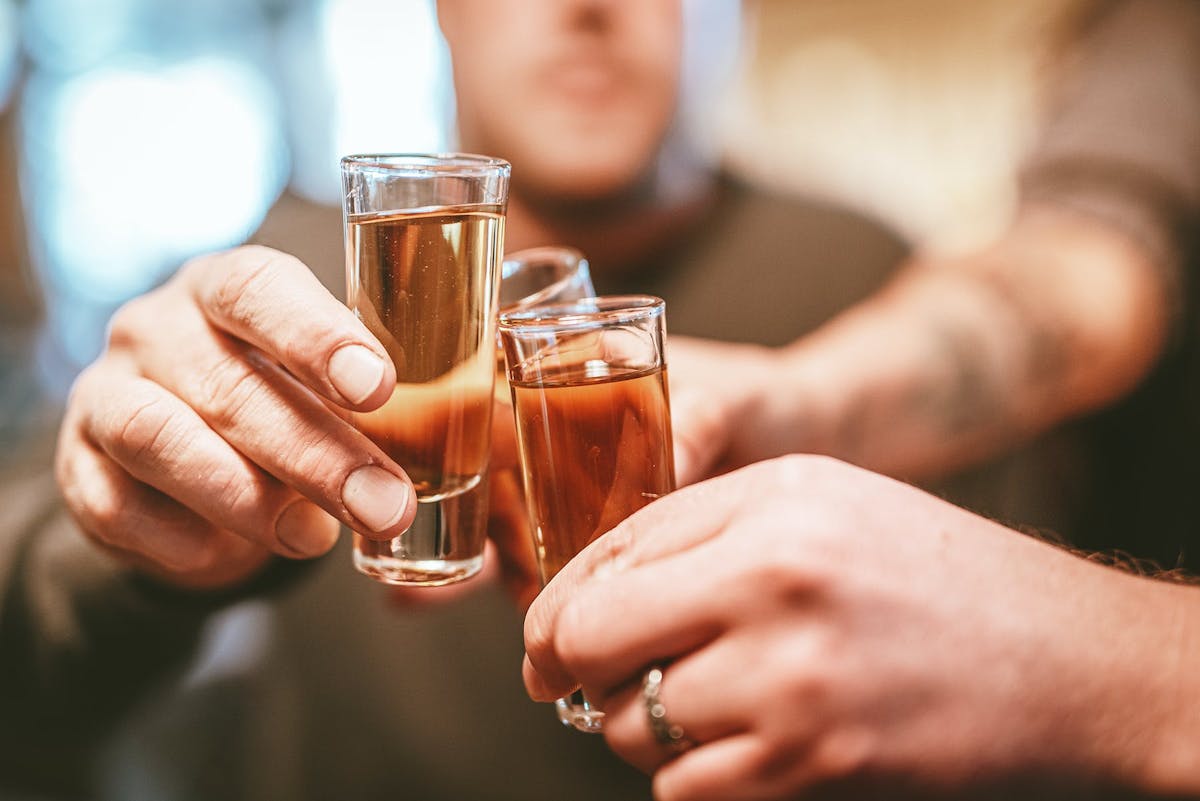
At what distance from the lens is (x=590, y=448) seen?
2.78ft

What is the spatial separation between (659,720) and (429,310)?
0.41 metres

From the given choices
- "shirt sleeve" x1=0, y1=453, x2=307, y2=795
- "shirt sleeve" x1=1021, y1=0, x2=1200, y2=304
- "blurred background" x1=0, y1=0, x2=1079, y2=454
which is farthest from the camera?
"blurred background" x1=0, y1=0, x2=1079, y2=454

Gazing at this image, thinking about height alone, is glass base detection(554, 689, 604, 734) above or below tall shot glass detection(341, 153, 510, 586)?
below

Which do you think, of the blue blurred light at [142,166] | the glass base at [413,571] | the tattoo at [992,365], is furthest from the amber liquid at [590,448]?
the blue blurred light at [142,166]

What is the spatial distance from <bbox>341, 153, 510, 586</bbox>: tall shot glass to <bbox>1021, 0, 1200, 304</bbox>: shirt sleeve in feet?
5.90

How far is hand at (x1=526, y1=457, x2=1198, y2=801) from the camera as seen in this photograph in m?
0.64

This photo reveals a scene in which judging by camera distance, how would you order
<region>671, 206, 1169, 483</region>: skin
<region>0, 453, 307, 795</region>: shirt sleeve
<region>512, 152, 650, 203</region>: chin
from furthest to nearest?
1. <region>512, 152, 650, 203</region>: chin
2. <region>671, 206, 1169, 483</region>: skin
3. <region>0, 453, 307, 795</region>: shirt sleeve

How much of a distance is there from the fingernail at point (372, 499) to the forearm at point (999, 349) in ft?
3.97

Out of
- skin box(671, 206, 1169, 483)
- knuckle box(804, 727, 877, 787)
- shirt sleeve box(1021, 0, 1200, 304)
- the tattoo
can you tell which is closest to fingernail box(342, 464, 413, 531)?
knuckle box(804, 727, 877, 787)

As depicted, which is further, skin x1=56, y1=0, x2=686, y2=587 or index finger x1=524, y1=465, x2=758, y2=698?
skin x1=56, y1=0, x2=686, y2=587

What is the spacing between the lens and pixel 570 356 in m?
0.84

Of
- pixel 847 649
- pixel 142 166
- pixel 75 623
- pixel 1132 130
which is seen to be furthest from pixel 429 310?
pixel 142 166

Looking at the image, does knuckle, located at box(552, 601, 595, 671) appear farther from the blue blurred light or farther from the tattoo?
the blue blurred light

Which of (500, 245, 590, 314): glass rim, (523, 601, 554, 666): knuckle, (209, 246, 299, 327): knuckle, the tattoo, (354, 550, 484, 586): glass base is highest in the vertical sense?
(209, 246, 299, 327): knuckle
